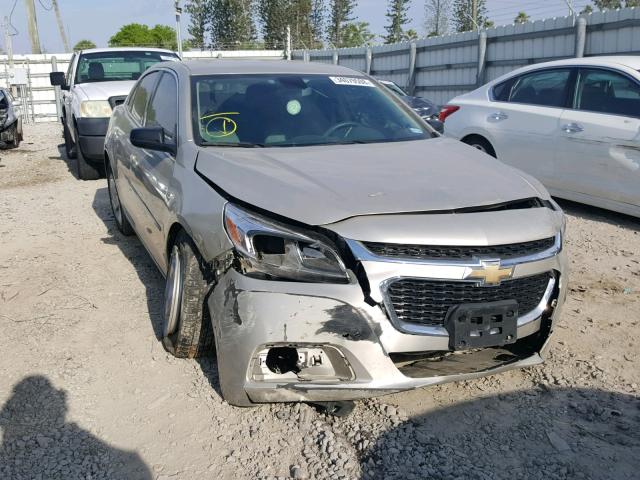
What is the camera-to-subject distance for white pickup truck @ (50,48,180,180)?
858 centimetres

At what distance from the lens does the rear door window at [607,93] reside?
6.14 m

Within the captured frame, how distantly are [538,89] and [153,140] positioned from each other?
489 cm

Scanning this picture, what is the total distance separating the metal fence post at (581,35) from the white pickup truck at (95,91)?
308 inches

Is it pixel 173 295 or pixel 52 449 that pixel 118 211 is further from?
pixel 52 449

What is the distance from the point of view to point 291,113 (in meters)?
4.03

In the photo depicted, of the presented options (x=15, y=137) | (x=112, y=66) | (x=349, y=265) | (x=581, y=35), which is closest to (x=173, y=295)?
(x=349, y=265)

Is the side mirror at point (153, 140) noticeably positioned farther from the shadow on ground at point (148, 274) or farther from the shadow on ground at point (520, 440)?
the shadow on ground at point (520, 440)

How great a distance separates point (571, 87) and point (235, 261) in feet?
17.0

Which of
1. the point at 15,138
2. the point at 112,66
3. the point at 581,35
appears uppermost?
the point at 581,35

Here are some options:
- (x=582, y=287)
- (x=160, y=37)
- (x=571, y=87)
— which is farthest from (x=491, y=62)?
(x=160, y=37)

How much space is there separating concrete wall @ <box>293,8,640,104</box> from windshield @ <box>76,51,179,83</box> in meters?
8.16

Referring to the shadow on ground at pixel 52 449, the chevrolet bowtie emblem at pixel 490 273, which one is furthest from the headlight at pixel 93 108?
the chevrolet bowtie emblem at pixel 490 273

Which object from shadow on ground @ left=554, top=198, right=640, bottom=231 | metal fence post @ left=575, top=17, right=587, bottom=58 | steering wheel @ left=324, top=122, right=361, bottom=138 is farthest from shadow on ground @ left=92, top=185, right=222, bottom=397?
metal fence post @ left=575, top=17, right=587, bottom=58

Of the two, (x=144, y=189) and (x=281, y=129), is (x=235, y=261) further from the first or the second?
(x=144, y=189)
